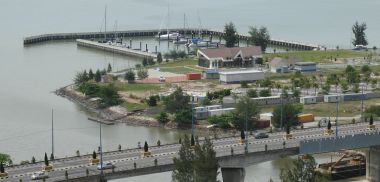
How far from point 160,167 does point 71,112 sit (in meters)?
21.7

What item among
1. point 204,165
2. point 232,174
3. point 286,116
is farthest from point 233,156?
point 286,116

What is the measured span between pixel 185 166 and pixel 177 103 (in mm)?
18880

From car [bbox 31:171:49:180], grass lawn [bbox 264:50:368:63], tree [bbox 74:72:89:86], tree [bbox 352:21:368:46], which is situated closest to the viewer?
car [bbox 31:171:49:180]

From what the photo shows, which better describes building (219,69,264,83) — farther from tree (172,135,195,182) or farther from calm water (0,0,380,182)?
tree (172,135,195,182)

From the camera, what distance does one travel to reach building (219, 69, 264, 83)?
175 ft

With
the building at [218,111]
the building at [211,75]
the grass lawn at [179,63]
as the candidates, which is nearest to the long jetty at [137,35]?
the grass lawn at [179,63]

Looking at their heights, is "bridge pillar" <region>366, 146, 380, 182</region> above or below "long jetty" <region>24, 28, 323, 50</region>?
below

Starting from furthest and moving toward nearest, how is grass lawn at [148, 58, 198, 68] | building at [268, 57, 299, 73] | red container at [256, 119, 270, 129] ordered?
1. grass lawn at [148, 58, 198, 68]
2. building at [268, 57, 299, 73]
3. red container at [256, 119, 270, 129]

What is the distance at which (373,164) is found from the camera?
31156 mm

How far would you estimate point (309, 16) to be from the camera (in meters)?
108

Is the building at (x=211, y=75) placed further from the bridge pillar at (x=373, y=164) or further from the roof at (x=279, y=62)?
the bridge pillar at (x=373, y=164)

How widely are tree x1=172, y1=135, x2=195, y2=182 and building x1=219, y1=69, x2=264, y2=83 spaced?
28.9 metres

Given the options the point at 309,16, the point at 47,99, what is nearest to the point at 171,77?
the point at 47,99

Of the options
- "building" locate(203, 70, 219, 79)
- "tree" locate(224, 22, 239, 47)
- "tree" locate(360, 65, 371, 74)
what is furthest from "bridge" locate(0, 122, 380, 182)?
"tree" locate(224, 22, 239, 47)
